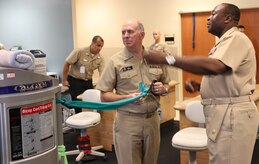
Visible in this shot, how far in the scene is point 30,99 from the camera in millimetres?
1112

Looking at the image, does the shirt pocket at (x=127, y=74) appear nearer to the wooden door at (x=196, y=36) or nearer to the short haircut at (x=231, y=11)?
the short haircut at (x=231, y=11)

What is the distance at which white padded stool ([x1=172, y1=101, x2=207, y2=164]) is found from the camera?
9.79 ft

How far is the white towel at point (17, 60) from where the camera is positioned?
1101mm

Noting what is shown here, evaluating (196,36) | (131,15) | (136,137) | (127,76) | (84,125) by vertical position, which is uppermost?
(131,15)

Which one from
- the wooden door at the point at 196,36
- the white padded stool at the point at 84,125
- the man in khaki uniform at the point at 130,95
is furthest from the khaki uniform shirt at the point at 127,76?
the wooden door at the point at 196,36

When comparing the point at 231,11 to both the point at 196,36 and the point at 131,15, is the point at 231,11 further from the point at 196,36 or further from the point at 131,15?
the point at 131,15

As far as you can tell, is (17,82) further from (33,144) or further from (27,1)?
(27,1)

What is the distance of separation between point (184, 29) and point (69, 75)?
305 centimetres

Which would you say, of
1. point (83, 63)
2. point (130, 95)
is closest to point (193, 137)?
point (130, 95)

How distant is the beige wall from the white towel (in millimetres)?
5659

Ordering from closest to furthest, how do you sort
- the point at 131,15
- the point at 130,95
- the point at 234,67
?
the point at 234,67 < the point at 130,95 < the point at 131,15

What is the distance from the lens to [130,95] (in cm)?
250

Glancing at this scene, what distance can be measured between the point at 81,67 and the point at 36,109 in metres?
4.25

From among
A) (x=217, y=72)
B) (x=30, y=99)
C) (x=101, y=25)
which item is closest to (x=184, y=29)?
(x=101, y=25)
